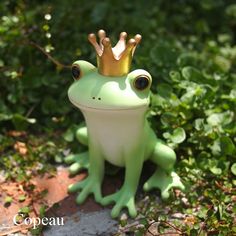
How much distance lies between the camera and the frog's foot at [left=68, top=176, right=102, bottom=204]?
202cm

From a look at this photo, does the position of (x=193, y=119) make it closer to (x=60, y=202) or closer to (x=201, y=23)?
(x=60, y=202)

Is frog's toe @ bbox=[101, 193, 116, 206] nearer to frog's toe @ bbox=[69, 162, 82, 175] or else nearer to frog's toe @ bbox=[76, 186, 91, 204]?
frog's toe @ bbox=[76, 186, 91, 204]

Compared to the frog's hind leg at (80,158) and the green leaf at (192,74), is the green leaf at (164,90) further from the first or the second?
the frog's hind leg at (80,158)

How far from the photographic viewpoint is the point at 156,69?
8.19 ft

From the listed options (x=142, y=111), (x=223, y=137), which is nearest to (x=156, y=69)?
(x=223, y=137)

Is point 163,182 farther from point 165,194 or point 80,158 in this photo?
point 80,158

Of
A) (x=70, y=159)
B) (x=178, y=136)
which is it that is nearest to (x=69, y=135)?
(x=70, y=159)

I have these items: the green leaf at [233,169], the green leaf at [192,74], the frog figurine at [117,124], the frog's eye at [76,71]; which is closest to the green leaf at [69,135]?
the frog figurine at [117,124]

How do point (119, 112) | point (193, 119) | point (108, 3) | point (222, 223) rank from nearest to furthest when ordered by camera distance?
point (119, 112) < point (222, 223) < point (193, 119) < point (108, 3)

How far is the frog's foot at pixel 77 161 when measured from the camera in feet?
7.17

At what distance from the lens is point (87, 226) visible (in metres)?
1.91

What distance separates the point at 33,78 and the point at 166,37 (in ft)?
3.51

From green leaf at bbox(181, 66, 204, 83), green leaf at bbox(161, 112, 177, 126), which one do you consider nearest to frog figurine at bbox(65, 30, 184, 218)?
green leaf at bbox(161, 112, 177, 126)

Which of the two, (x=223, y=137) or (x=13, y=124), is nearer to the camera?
(x=223, y=137)
